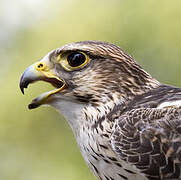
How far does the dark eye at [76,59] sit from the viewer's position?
12.1ft

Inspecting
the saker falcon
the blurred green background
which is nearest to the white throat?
the saker falcon

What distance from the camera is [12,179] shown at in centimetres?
1450

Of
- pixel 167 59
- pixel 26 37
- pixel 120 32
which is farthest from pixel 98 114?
pixel 26 37

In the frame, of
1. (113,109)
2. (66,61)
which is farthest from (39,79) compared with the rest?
(113,109)

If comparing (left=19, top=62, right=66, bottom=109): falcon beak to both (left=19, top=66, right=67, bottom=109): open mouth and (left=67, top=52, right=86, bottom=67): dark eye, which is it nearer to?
(left=19, top=66, right=67, bottom=109): open mouth

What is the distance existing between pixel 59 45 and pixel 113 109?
35.4ft

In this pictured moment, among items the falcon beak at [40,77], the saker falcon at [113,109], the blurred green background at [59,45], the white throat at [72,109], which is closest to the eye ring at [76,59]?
the saker falcon at [113,109]

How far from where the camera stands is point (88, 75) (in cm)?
369

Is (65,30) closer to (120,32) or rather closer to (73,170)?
(120,32)

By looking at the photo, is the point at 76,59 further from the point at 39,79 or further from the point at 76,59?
the point at 39,79

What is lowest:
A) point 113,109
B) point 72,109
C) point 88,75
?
point 113,109

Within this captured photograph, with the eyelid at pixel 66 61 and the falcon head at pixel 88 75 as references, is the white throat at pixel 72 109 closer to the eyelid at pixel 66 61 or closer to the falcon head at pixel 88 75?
the falcon head at pixel 88 75

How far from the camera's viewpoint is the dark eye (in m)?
3.68

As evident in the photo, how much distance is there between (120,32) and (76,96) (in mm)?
11038
